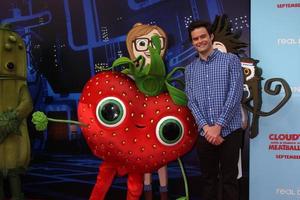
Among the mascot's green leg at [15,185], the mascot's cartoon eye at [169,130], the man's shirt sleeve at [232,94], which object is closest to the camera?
the man's shirt sleeve at [232,94]

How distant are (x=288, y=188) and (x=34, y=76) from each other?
2055mm

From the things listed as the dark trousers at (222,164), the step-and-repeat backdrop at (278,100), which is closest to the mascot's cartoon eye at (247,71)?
the step-and-repeat backdrop at (278,100)

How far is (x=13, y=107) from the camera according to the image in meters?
2.57

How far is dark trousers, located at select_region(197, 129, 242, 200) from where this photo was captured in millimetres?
2100

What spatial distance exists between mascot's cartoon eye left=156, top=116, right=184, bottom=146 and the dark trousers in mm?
194

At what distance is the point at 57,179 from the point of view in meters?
2.99

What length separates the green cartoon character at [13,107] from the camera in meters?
2.52

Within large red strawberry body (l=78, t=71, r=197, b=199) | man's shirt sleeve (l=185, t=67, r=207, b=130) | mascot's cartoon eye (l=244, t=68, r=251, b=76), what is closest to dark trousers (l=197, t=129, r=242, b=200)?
man's shirt sleeve (l=185, t=67, r=207, b=130)

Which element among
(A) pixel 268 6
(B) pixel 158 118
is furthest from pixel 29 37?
(A) pixel 268 6

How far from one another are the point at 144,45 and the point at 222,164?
0.93m

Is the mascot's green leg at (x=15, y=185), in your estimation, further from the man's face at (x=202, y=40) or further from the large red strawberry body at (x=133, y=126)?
the man's face at (x=202, y=40)


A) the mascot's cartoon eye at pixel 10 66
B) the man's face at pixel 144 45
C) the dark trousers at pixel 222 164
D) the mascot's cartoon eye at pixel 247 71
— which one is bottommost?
the dark trousers at pixel 222 164

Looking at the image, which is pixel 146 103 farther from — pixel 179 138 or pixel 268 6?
pixel 268 6

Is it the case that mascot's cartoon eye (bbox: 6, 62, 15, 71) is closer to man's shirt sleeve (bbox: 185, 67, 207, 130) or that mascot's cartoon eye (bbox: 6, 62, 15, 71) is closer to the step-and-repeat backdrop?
man's shirt sleeve (bbox: 185, 67, 207, 130)
